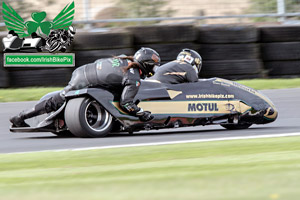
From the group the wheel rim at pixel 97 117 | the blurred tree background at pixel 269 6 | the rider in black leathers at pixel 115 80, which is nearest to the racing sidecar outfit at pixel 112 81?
the rider in black leathers at pixel 115 80

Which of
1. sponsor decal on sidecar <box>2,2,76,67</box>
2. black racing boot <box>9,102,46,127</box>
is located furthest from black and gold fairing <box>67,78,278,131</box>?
sponsor decal on sidecar <box>2,2,76,67</box>

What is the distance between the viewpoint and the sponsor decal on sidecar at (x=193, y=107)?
8137 mm

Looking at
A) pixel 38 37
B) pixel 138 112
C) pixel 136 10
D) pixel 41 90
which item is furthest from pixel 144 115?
pixel 136 10

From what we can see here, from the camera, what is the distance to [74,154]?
643 centimetres

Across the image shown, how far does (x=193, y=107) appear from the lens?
8.34 m

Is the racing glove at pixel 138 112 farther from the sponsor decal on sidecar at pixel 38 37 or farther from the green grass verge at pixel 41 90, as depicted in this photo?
the sponsor decal on sidecar at pixel 38 37

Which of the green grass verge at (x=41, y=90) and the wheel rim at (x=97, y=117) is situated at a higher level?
the wheel rim at (x=97, y=117)

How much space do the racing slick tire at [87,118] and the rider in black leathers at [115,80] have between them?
0.27 metres

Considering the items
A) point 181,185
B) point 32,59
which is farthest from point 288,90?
point 181,185

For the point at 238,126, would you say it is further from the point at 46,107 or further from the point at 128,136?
the point at 46,107

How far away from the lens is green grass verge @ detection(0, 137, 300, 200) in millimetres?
4180

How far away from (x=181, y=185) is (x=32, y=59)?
8748 millimetres

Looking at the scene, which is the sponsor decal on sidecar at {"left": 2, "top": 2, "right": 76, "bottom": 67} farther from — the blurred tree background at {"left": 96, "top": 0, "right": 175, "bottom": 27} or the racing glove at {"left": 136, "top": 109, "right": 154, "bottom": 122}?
the racing glove at {"left": 136, "top": 109, "right": 154, "bottom": 122}

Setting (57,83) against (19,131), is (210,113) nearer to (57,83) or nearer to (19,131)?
(19,131)
